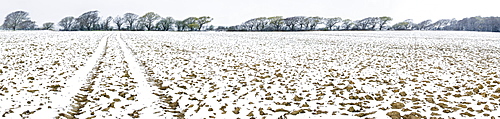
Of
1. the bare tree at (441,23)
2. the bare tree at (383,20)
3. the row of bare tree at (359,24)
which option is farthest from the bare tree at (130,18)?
the bare tree at (441,23)

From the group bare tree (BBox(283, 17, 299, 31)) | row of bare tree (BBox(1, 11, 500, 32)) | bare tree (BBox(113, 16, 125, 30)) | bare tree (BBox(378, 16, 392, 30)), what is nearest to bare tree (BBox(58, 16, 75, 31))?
row of bare tree (BBox(1, 11, 500, 32))

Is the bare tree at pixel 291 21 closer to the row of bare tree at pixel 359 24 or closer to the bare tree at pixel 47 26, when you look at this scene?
the row of bare tree at pixel 359 24

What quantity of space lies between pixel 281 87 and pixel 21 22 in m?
102

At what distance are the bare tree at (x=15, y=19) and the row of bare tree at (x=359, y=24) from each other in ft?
200

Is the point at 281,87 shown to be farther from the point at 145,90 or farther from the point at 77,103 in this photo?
the point at 77,103

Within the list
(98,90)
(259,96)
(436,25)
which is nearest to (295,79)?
(259,96)

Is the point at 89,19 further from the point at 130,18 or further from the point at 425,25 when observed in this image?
the point at 425,25

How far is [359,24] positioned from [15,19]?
351ft

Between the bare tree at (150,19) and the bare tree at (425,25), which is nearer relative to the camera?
the bare tree at (425,25)

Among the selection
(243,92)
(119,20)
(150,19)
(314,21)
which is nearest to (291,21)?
(314,21)

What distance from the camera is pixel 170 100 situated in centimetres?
641

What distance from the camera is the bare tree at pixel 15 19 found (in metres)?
81.6

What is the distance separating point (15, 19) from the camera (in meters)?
81.6

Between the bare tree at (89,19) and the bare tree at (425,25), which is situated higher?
the bare tree at (89,19)
